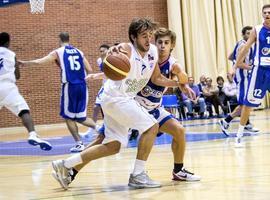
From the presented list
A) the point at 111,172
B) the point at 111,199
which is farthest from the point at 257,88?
the point at 111,199

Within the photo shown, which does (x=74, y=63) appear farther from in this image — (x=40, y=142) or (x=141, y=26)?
(x=141, y=26)

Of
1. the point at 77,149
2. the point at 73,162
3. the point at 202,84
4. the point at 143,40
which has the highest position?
the point at 143,40

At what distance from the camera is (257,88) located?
8211 mm

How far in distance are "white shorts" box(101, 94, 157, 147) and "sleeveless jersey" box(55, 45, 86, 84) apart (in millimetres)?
4577

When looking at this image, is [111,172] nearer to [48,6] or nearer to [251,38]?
[251,38]

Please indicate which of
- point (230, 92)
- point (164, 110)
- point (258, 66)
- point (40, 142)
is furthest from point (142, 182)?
point (230, 92)

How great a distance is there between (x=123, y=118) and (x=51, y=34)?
44.3 ft

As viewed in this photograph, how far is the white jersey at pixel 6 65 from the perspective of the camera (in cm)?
888

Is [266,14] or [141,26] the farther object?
[266,14]

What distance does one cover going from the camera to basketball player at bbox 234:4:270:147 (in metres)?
8.16

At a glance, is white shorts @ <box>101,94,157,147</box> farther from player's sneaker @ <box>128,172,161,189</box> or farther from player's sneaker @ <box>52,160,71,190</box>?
player's sneaker @ <box>52,160,71,190</box>

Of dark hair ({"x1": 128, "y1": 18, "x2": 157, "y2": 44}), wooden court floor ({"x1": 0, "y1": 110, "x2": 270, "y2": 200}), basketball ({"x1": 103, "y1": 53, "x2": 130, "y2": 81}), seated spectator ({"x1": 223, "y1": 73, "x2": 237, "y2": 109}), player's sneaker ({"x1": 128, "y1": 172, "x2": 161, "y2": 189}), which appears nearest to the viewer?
wooden court floor ({"x1": 0, "y1": 110, "x2": 270, "y2": 200})

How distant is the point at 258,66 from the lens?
8.25 meters

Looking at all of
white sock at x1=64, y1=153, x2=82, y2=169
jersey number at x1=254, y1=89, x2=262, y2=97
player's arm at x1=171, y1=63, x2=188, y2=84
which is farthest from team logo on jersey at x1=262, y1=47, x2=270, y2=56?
white sock at x1=64, y1=153, x2=82, y2=169
